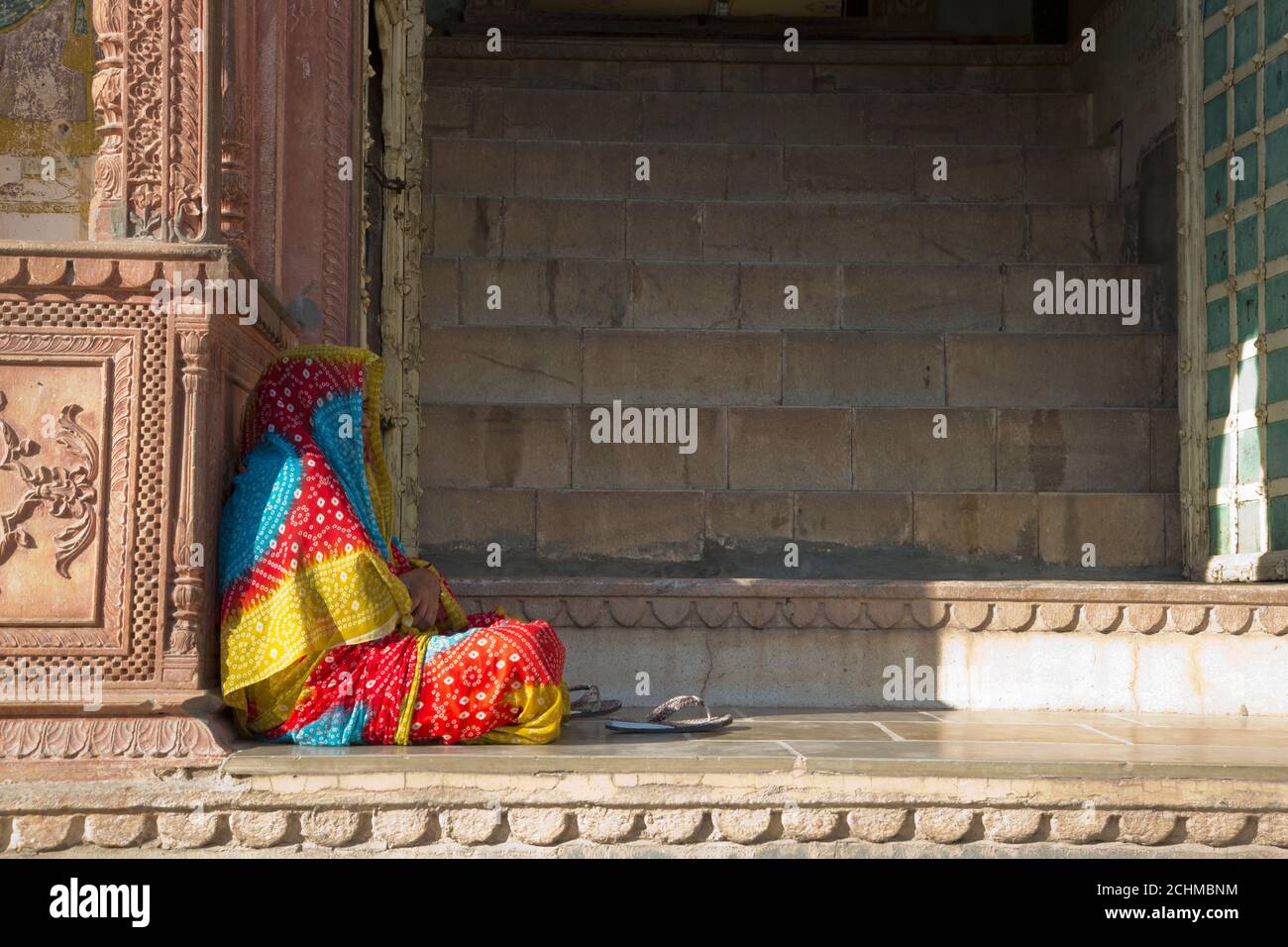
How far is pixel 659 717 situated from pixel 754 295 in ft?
10.3

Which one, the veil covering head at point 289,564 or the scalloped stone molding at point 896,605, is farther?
the scalloped stone molding at point 896,605

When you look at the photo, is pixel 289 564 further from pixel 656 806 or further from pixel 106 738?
pixel 656 806

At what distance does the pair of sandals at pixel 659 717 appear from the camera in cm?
423

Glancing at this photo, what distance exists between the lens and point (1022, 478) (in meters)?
6.45

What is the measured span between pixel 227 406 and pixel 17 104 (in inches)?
62.6

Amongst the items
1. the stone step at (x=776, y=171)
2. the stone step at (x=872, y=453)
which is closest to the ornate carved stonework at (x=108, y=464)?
the stone step at (x=872, y=453)

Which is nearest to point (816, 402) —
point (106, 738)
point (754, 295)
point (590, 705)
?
point (754, 295)

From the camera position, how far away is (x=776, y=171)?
794 centimetres

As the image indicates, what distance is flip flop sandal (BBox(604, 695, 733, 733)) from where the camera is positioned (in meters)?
4.22

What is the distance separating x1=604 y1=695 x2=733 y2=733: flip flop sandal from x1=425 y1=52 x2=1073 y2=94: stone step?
5.39 m

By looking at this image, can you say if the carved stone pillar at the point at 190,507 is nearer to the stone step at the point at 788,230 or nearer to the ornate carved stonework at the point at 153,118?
the ornate carved stonework at the point at 153,118

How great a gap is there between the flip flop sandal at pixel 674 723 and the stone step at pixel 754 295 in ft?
9.60

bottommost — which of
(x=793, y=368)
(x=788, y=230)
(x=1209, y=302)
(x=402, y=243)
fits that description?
(x=793, y=368)

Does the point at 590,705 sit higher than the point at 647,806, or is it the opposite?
the point at 590,705
